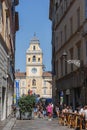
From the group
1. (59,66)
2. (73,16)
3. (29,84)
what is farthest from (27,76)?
(73,16)

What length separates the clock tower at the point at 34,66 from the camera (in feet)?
593

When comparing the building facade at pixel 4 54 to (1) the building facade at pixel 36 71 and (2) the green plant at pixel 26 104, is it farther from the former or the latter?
(1) the building facade at pixel 36 71

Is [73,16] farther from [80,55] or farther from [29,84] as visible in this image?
[29,84]

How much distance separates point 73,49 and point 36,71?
140 m

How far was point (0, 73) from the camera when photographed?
3228 centimetres

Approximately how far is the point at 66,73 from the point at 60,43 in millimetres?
7296

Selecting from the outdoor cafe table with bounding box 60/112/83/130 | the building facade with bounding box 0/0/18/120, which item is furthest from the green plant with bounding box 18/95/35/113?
the outdoor cafe table with bounding box 60/112/83/130

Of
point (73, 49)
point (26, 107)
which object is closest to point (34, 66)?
point (26, 107)

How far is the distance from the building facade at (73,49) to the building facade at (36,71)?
125 m

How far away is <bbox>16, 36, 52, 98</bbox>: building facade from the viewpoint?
180875 millimetres

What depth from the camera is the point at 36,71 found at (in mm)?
183250

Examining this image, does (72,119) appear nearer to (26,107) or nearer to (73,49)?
(73,49)

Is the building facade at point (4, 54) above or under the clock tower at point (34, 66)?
under

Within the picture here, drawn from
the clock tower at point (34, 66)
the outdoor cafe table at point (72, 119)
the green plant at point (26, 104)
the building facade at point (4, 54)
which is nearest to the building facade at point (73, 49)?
the outdoor cafe table at point (72, 119)
